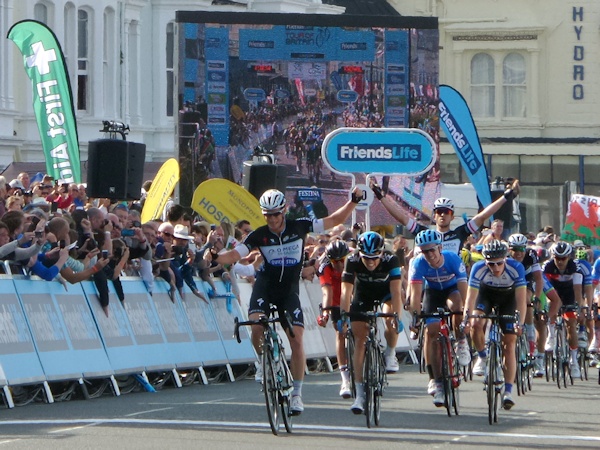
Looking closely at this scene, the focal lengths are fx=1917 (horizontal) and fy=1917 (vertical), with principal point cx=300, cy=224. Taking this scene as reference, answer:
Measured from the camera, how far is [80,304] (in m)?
19.5

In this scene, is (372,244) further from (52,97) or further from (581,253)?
(52,97)

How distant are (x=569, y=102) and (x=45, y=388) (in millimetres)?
48824

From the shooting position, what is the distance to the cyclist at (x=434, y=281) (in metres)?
16.8

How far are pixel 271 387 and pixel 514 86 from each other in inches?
2066

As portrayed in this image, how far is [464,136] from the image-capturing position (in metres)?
35.5

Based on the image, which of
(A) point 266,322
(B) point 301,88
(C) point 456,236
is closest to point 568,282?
(C) point 456,236

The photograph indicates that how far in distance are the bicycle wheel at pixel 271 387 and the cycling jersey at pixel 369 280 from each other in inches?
74.0

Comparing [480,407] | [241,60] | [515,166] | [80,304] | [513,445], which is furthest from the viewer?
[515,166]

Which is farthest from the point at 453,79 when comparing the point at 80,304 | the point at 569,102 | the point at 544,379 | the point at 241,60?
the point at 80,304

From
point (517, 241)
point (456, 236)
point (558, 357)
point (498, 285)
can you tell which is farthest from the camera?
point (558, 357)

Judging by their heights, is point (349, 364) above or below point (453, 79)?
below

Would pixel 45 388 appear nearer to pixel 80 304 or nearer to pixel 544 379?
pixel 80 304

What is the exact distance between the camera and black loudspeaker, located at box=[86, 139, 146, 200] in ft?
76.8

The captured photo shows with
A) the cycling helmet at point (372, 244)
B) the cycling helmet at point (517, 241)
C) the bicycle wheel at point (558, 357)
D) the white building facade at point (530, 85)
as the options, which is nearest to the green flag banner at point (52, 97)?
the bicycle wheel at point (558, 357)
